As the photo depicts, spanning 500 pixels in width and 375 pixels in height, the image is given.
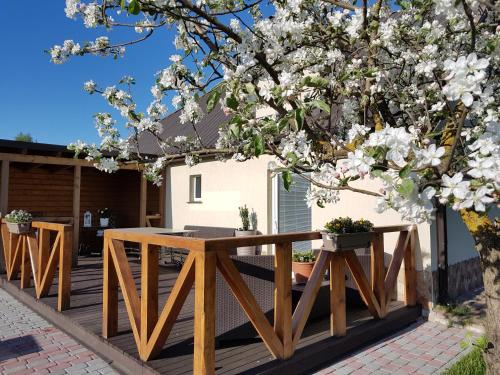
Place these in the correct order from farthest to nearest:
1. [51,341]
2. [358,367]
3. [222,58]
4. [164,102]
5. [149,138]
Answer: [149,138]
[51,341]
[164,102]
[358,367]
[222,58]

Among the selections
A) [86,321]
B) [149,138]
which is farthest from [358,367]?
[149,138]

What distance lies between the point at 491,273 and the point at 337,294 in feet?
5.35

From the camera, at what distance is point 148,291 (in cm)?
353

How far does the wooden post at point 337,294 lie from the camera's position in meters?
4.21

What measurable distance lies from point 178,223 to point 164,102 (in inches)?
260

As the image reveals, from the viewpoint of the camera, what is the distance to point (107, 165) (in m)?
4.21

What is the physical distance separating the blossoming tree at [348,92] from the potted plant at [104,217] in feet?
22.2

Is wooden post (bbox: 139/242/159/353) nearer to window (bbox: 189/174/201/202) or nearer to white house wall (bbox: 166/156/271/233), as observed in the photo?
white house wall (bbox: 166/156/271/233)

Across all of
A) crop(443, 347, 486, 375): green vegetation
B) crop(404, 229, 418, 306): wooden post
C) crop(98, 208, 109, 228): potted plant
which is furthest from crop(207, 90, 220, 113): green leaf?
crop(98, 208, 109, 228): potted plant

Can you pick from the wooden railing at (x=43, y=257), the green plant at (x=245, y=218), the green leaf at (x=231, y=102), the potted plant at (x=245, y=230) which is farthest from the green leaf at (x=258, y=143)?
the green plant at (x=245, y=218)

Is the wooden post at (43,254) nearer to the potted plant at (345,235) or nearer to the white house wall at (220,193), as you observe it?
the white house wall at (220,193)

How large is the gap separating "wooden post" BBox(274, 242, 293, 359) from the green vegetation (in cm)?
150

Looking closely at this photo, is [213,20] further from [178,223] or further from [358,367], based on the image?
[178,223]

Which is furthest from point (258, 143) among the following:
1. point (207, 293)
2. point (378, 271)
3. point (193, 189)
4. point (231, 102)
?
point (193, 189)
